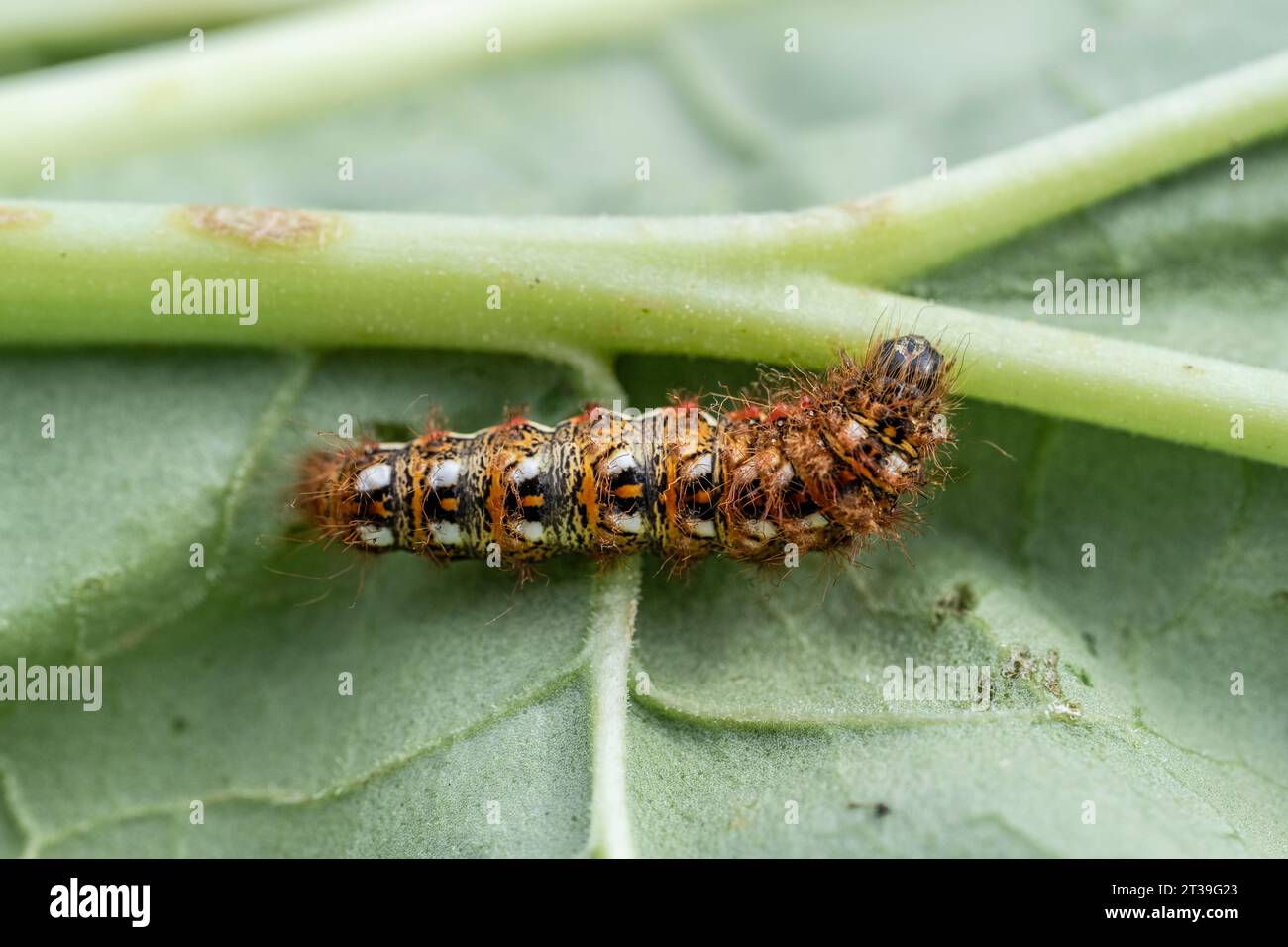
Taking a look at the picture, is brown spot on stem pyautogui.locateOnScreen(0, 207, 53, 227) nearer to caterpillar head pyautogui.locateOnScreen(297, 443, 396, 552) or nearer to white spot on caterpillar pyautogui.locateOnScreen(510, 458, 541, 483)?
caterpillar head pyautogui.locateOnScreen(297, 443, 396, 552)

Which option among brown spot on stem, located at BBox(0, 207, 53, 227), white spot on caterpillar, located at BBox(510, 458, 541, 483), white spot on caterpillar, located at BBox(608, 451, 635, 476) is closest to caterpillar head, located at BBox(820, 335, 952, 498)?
white spot on caterpillar, located at BBox(608, 451, 635, 476)

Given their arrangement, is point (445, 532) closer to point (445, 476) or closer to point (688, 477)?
point (445, 476)

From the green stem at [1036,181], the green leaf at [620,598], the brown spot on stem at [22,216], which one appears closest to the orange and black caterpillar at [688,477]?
the green leaf at [620,598]

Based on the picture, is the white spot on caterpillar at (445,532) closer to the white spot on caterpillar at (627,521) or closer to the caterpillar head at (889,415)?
the white spot on caterpillar at (627,521)

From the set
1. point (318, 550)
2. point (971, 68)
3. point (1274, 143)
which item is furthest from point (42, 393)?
point (1274, 143)

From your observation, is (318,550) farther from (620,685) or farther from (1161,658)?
(1161,658)

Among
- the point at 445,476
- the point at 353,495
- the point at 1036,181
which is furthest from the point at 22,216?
the point at 1036,181
